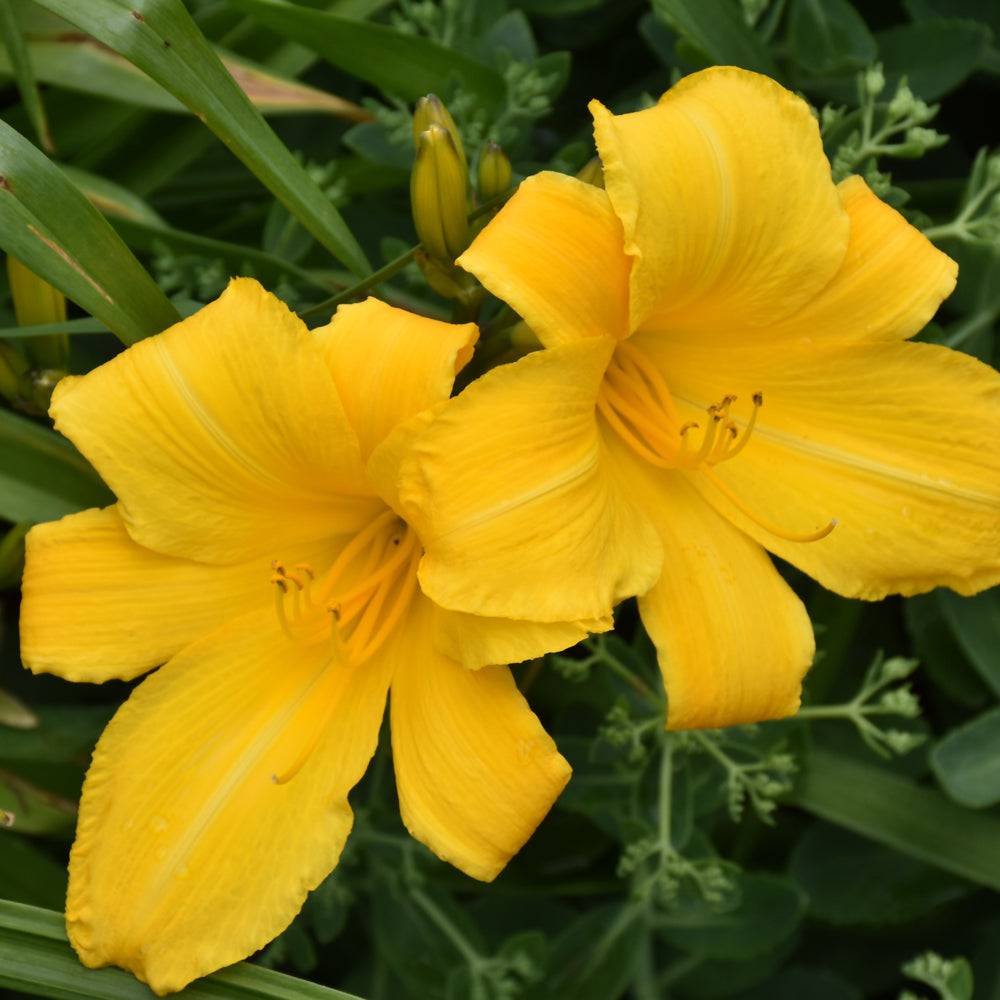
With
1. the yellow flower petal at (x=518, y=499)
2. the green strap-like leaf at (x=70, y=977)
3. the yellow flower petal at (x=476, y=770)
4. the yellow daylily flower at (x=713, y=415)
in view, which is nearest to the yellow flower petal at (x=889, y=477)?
the yellow daylily flower at (x=713, y=415)

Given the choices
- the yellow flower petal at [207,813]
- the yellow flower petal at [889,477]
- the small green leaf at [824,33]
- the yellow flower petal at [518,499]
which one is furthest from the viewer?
the small green leaf at [824,33]

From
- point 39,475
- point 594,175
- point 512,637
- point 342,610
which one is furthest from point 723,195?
point 39,475

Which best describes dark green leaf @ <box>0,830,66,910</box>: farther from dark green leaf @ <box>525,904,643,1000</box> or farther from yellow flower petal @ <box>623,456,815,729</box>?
yellow flower petal @ <box>623,456,815,729</box>

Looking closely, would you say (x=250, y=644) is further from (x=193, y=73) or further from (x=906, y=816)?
(x=906, y=816)

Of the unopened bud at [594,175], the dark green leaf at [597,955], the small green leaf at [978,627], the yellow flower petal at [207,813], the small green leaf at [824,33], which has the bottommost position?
the dark green leaf at [597,955]

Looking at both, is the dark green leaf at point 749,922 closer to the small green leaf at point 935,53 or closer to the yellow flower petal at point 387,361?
the yellow flower petal at point 387,361

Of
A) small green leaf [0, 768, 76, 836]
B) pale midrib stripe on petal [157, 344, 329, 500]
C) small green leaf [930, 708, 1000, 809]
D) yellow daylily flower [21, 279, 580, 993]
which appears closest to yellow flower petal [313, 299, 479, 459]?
yellow daylily flower [21, 279, 580, 993]

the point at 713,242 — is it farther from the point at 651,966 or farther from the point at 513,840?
the point at 651,966
